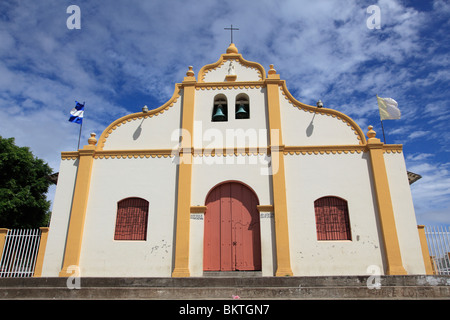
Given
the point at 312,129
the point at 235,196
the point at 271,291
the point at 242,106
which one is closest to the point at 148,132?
the point at 242,106

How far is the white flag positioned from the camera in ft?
39.4

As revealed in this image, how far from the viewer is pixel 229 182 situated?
11195 millimetres

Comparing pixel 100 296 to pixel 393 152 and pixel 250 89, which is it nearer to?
pixel 250 89

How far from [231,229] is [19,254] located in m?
7.74

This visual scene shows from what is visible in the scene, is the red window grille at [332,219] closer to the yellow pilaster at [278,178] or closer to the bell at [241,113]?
the yellow pilaster at [278,178]

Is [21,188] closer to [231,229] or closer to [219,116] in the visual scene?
[219,116]

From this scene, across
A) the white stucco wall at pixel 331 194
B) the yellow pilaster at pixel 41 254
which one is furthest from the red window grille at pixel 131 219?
the white stucco wall at pixel 331 194

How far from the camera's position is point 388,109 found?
12141 millimetres

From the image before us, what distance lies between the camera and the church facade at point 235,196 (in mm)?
10141

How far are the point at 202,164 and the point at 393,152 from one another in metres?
6.81

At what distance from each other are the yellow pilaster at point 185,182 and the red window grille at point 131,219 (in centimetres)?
128

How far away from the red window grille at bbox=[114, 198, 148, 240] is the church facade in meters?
0.04

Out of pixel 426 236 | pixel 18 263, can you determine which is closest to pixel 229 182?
pixel 426 236

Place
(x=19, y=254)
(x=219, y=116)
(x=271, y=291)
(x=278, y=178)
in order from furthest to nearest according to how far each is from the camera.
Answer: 1. (x=219, y=116)
2. (x=19, y=254)
3. (x=278, y=178)
4. (x=271, y=291)
